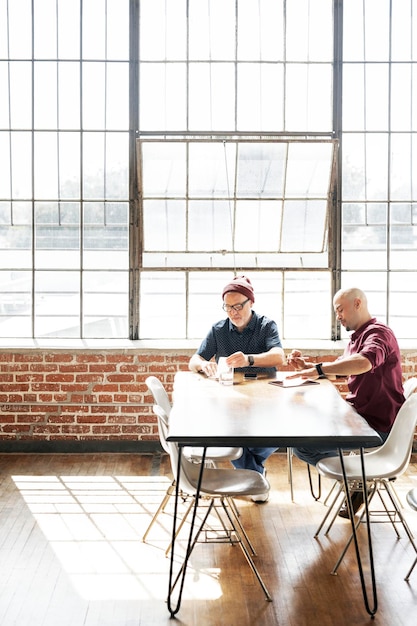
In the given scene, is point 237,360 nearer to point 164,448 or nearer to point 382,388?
point 164,448

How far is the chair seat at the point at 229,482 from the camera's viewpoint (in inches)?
167

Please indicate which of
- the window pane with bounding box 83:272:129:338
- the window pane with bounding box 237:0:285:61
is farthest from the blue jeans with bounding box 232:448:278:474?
the window pane with bounding box 237:0:285:61

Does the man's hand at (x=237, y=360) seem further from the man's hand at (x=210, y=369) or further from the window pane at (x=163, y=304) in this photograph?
the window pane at (x=163, y=304)

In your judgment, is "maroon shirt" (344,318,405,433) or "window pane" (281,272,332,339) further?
"window pane" (281,272,332,339)

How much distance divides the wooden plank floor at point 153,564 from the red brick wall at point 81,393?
778 mm

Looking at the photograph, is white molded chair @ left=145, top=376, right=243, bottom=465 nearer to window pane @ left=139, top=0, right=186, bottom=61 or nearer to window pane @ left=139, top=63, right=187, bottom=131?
window pane @ left=139, top=63, right=187, bottom=131

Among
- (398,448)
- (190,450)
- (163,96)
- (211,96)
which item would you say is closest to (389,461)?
(398,448)

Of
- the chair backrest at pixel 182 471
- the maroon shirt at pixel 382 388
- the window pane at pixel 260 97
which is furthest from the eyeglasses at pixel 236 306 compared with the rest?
the window pane at pixel 260 97

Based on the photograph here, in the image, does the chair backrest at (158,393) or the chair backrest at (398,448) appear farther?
the chair backrest at (158,393)

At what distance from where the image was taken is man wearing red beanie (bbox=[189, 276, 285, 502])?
5.47 meters

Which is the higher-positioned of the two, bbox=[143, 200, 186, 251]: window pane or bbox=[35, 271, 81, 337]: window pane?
bbox=[143, 200, 186, 251]: window pane

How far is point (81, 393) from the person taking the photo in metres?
6.93

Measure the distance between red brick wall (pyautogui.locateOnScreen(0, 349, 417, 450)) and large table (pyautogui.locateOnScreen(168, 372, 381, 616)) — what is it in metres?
1.61

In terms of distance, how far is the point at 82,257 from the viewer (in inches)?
280
